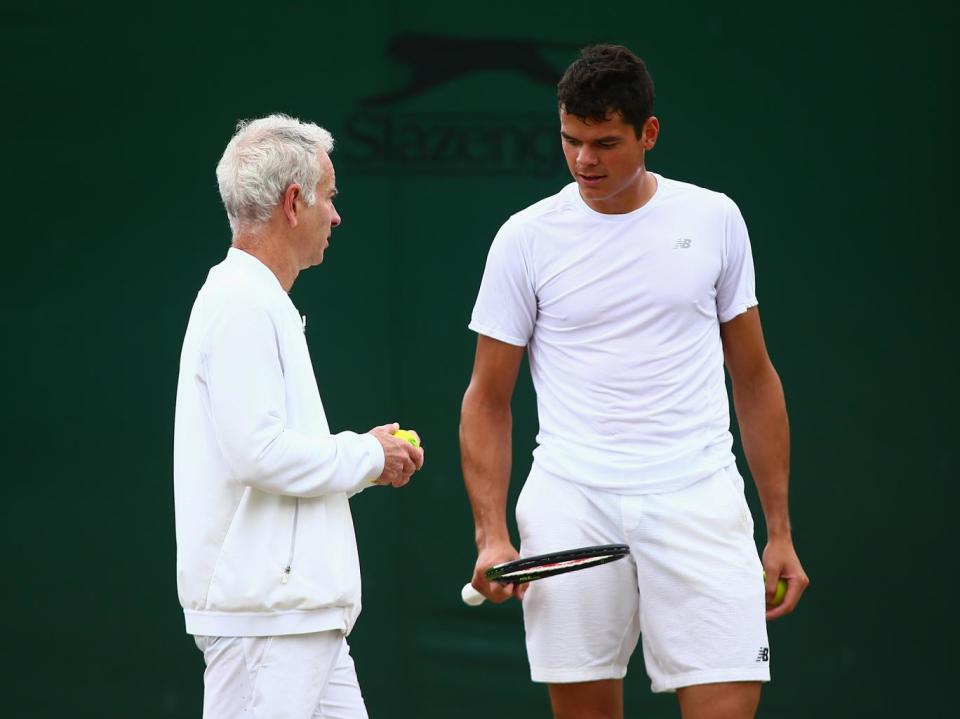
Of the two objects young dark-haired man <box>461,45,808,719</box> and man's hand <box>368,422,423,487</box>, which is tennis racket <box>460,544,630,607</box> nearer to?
young dark-haired man <box>461,45,808,719</box>

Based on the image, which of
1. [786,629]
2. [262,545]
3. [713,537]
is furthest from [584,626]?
[786,629]

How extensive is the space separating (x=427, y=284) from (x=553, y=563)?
4.92 ft

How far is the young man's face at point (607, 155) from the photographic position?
9.71 ft

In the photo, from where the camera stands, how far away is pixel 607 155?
9.77ft

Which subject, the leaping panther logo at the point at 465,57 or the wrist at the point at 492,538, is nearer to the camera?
the wrist at the point at 492,538

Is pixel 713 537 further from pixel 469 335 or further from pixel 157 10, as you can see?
pixel 157 10

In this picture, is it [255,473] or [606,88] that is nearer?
[255,473]

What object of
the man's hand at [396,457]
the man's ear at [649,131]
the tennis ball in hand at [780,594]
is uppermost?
the man's ear at [649,131]

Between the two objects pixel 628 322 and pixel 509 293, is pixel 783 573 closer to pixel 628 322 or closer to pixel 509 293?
pixel 628 322

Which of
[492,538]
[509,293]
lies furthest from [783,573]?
[509,293]

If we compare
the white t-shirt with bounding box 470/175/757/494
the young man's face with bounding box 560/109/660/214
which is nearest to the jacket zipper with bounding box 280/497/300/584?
the white t-shirt with bounding box 470/175/757/494

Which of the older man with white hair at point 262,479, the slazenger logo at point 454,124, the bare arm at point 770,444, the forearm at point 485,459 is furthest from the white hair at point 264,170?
the slazenger logo at point 454,124

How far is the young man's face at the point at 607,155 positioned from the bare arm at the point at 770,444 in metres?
0.38

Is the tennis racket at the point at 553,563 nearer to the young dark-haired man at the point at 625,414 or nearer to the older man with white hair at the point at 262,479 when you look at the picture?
the young dark-haired man at the point at 625,414
